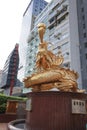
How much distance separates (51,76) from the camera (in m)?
5.98

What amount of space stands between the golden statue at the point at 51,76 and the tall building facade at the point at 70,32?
15701mm

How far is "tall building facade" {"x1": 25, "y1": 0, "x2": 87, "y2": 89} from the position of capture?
23734mm

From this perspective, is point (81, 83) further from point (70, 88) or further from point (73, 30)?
point (70, 88)

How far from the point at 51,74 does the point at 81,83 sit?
685 inches

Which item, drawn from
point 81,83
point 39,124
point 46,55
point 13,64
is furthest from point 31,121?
point 13,64

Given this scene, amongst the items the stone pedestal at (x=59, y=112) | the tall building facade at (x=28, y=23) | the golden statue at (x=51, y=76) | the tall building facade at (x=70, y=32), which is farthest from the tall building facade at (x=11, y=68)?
the stone pedestal at (x=59, y=112)

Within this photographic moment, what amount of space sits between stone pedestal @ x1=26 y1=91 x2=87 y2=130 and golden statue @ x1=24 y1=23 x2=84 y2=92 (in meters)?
0.83

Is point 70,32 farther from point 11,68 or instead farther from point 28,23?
point 11,68

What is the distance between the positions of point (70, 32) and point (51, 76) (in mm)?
21233

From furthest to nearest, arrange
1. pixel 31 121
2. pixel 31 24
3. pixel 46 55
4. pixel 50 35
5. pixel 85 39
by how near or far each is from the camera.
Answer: pixel 31 24
pixel 50 35
pixel 85 39
pixel 46 55
pixel 31 121

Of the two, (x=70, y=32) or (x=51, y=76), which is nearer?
(x=51, y=76)

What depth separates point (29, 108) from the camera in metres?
5.34

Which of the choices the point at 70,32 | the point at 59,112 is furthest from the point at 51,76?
→ the point at 70,32

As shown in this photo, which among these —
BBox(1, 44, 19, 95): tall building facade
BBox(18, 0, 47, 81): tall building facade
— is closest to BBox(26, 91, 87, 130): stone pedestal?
BBox(18, 0, 47, 81): tall building facade
